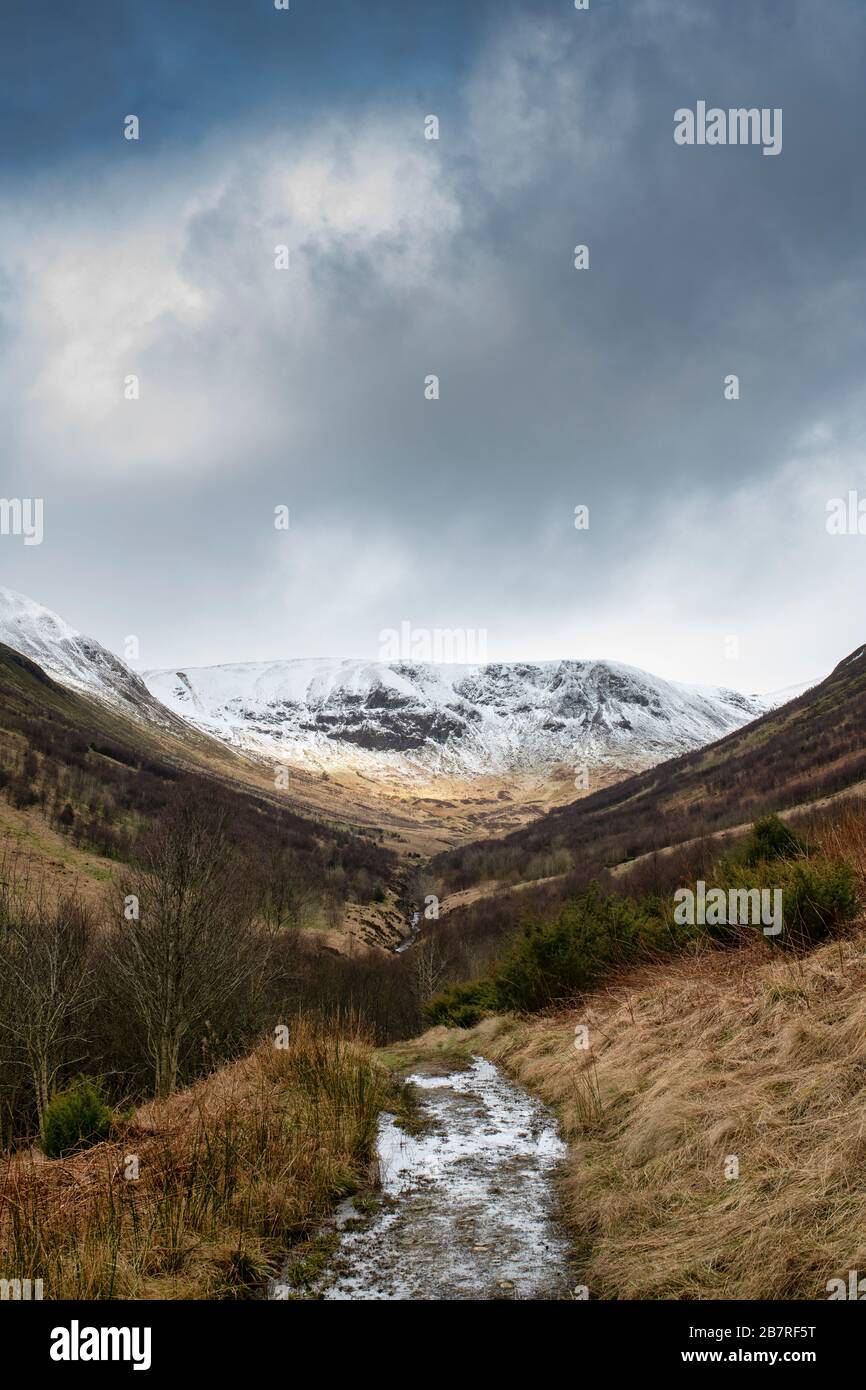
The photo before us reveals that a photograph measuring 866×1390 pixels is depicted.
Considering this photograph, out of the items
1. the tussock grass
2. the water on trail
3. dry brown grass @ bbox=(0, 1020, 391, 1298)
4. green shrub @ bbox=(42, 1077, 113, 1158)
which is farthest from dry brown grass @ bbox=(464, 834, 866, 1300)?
green shrub @ bbox=(42, 1077, 113, 1158)

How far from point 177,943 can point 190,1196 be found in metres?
21.2

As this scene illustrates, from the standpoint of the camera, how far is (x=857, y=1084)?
5.30 meters

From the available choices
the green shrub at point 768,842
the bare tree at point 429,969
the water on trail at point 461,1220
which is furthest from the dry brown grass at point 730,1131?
the bare tree at point 429,969

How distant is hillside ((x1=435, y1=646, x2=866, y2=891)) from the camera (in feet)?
224

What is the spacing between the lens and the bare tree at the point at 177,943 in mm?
24297

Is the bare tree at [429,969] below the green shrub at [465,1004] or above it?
below

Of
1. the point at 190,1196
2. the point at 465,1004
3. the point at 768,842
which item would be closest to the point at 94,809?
the point at 465,1004

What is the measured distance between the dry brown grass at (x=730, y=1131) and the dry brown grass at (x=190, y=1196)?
236 centimetres

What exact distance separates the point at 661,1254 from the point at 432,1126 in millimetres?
5267

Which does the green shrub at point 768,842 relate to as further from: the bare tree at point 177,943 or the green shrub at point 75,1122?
the bare tree at point 177,943

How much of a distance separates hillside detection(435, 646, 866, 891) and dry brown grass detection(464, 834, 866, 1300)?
54.1 metres

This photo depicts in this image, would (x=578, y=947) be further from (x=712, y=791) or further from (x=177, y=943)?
(x=712, y=791)

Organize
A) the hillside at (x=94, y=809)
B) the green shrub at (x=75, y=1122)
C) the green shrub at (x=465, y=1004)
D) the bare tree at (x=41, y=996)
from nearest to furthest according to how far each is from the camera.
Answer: the green shrub at (x=75, y=1122) → the green shrub at (x=465, y=1004) → the bare tree at (x=41, y=996) → the hillside at (x=94, y=809)
